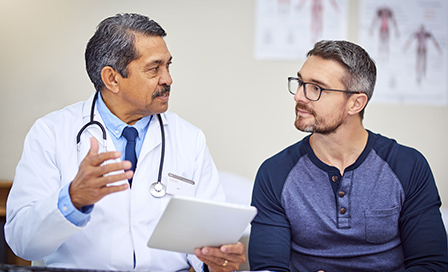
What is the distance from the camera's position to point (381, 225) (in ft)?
5.75

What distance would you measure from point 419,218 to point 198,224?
86cm

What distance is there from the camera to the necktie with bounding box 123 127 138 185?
177 cm

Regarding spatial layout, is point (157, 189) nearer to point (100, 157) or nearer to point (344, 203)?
point (100, 157)

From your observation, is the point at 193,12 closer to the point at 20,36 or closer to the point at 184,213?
the point at 20,36

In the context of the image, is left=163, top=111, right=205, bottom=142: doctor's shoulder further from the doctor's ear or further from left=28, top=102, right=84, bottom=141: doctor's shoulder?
left=28, top=102, right=84, bottom=141: doctor's shoulder

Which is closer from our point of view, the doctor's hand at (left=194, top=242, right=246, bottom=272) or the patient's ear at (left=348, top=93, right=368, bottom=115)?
the doctor's hand at (left=194, top=242, right=246, bottom=272)

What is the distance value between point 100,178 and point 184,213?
0.83 ft

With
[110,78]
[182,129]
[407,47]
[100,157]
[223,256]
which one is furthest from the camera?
[407,47]

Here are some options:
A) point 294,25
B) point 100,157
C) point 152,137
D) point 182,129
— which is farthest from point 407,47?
point 100,157

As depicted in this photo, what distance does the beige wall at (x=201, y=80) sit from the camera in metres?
2.75

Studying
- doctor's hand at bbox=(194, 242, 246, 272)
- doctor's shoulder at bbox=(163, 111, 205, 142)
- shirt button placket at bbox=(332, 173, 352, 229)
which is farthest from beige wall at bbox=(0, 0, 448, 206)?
doctor's hand at bbox=(194, 242, 246, 272)

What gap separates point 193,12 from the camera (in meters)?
2.84

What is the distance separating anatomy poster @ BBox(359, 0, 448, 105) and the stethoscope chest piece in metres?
1.73

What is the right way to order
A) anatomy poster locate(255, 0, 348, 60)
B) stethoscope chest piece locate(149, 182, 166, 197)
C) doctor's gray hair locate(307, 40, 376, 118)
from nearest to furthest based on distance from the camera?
Result: stethoscope chest piece locate(149, 182, 166, 197), doctor's gray hair locate(307, 40, 376, 118), anatomy poster locate(255, 0, 348, 60)
